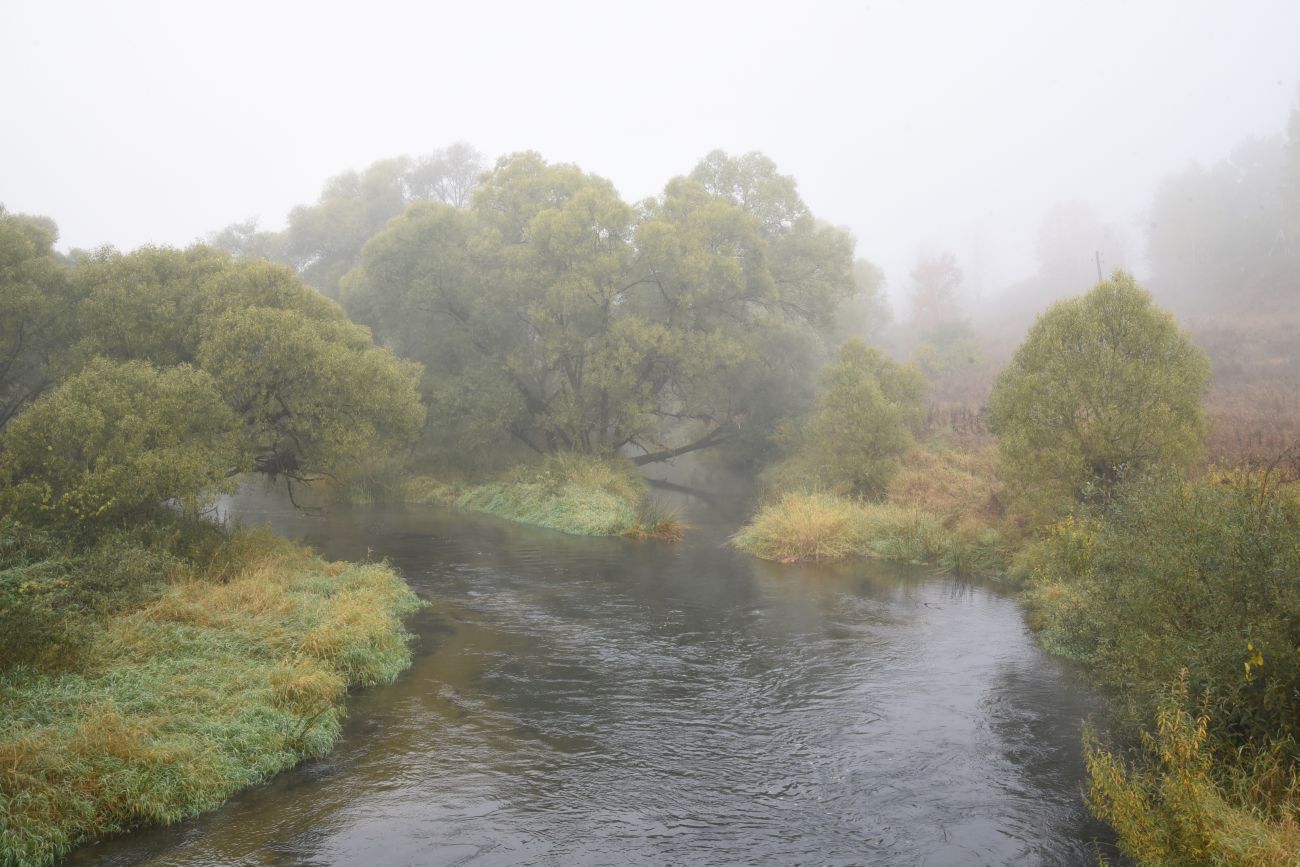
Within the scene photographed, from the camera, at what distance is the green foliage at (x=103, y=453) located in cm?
1447

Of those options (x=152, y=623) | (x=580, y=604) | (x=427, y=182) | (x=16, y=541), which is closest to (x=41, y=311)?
(x=16, y=541)

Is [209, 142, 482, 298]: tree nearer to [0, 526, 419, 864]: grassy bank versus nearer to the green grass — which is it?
the green grass

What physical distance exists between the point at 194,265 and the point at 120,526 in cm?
819

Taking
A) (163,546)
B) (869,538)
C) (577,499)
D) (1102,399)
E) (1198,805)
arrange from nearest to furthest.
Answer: (1198,805) < (163,546) < (1102,399) < (869,538) < (577,499)

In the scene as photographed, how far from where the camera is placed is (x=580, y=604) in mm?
18172

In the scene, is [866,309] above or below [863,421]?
above

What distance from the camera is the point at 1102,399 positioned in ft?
62.5

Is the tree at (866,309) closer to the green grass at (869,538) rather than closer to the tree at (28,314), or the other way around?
the green grass at (869,538)

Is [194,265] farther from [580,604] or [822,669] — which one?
[822,669]

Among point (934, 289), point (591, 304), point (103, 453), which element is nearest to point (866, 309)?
point (934, 289)

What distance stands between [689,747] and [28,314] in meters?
18.1

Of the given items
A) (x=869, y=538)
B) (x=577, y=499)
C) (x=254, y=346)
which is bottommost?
(x=869, y=538)

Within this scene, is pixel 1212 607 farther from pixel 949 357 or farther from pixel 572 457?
pixel 949 357

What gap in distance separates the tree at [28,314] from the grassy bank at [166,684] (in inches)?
277
